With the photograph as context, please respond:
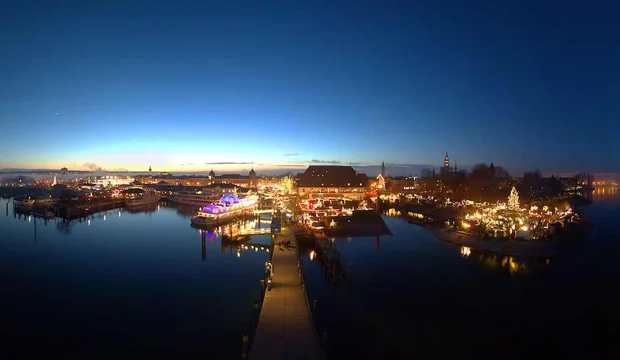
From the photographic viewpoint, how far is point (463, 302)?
16.3m

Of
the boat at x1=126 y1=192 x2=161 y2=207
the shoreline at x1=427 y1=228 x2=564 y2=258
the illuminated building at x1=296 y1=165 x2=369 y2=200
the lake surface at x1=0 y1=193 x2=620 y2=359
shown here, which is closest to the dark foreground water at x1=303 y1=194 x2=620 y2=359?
the lake surface at x1=0 y1=193 x2=620 y2=359

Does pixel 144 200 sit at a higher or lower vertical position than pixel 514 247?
higher

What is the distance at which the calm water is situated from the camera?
12578mm

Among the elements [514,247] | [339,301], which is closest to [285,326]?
[339,301]

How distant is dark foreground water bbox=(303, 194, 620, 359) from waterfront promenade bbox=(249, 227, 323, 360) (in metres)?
1.59

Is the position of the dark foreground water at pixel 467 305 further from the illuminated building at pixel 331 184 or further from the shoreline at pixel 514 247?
the illuminated building at pixel 331 184

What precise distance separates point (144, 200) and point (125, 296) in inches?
1995

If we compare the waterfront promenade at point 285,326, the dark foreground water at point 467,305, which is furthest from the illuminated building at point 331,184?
the waterfront promenade at point 285,326

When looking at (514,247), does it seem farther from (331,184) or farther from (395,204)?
(331,184)

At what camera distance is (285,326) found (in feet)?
36.2

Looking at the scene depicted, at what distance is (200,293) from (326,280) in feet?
21.3

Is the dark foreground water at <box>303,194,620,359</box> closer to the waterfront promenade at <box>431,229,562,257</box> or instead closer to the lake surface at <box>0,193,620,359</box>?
the lake surface at <box>0,193,620,359</box>

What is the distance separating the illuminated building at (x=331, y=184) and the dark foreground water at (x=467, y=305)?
1433 inches

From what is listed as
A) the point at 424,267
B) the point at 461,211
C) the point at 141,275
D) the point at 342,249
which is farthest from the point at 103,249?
the point at 461,211
